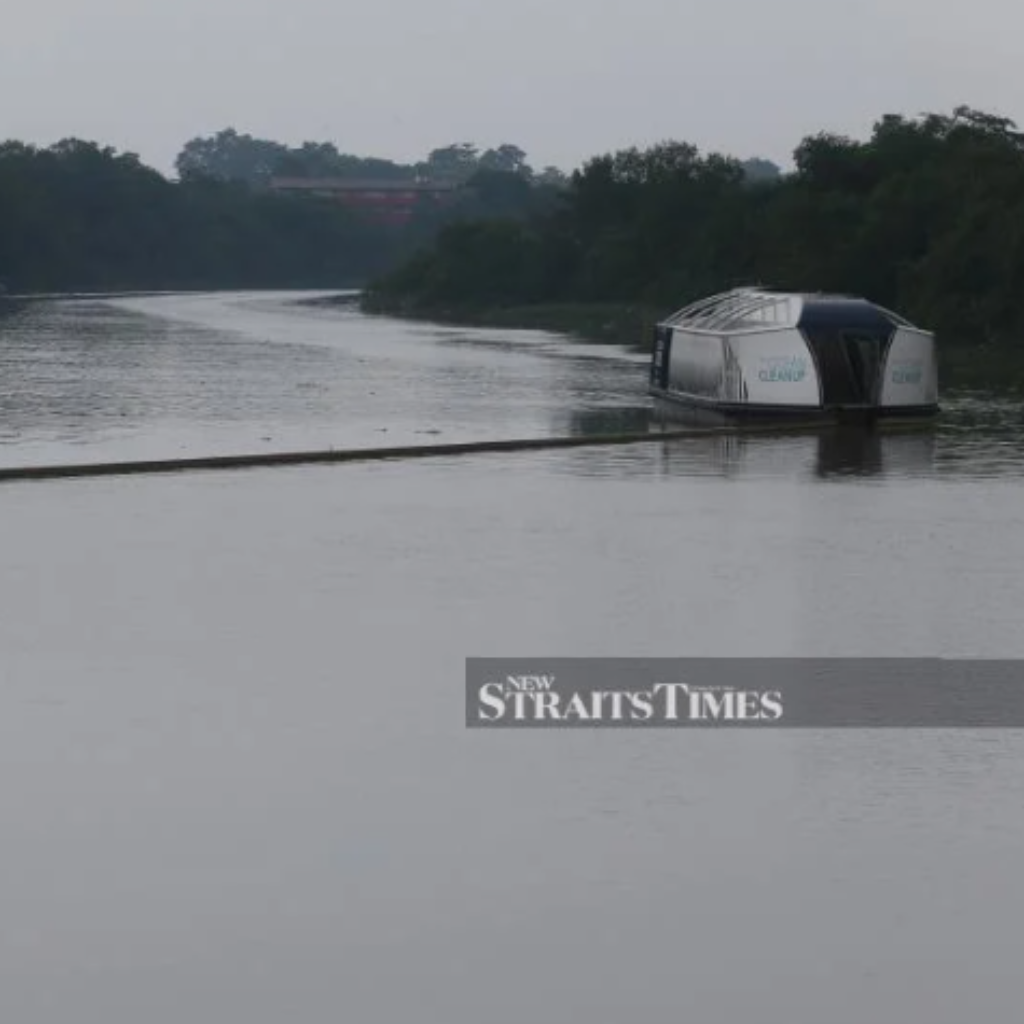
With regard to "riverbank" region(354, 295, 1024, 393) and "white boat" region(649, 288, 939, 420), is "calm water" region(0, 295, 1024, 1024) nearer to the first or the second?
"white boat" region(649, 288, 939, 420)

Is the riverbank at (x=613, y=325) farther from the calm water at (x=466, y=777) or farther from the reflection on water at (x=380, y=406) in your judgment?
the calm water at (x=466, y=777)

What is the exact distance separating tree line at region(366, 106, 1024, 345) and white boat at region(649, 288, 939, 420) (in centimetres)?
3893

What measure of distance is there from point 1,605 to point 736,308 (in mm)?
34468

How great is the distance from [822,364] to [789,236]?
63033mm

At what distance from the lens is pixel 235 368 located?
7931 cm

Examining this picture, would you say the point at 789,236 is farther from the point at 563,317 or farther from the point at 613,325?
the point at 563,317

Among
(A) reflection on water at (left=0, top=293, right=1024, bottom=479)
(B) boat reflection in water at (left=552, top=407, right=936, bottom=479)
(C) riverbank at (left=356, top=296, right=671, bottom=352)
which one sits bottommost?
(C) riverbank at (left=356, top=296, right=671, bottom=352)

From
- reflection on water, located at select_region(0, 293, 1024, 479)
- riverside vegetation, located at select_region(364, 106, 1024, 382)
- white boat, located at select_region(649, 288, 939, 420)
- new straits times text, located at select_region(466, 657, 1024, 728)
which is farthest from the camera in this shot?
riverside vegetation, located at select_region(364, 106, 1024, 382)

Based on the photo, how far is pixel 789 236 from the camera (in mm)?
112750

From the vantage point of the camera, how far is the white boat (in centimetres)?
5066

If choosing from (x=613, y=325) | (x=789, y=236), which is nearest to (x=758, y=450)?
(x=789, y=236)

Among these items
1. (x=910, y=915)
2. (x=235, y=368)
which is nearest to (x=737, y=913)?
(x=910, y=915)

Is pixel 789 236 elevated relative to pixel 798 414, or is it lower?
elevated

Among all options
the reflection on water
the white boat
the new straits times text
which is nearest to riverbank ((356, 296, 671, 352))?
the reflection on water
